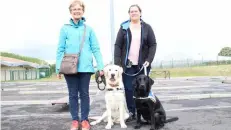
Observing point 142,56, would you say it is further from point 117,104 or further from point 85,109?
point 85,109

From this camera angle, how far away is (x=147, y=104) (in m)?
5.73

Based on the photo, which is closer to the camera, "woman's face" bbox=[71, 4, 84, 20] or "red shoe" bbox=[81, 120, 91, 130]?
"woman's face" bbox=[71, 4, 84, 20]

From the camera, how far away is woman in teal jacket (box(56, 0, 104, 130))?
564 cm

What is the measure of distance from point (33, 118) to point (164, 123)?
9.55 ft

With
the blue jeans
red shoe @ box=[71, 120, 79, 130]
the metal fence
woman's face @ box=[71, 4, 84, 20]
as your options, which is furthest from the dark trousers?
the metal fence

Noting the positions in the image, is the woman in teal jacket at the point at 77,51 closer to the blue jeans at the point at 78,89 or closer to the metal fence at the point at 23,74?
the blue jeans at the point at 78,89

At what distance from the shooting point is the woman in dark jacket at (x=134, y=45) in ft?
20.2

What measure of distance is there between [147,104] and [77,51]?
154 cm

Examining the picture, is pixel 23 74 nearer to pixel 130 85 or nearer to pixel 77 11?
pixel 130 85

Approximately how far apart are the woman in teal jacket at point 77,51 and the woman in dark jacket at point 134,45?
60 centimetres

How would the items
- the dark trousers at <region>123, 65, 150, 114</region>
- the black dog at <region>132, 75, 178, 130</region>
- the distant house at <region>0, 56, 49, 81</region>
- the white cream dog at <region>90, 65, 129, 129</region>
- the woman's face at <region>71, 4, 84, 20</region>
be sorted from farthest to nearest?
the distant house at <region>0, 56, 49, 81</region> → the dark trousers at <region>123, 65, 150, 114</region> → the white cream dog at <region>90, 65, 129, 129</region> → the black dog at <region>132, 75, 178, 130</region> → the woman's face at <region>71, 4, 84, 20</region>

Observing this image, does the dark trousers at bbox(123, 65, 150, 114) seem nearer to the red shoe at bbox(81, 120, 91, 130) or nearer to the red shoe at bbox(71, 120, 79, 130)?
the red shoe at bbox(81, 120, 91, 130)

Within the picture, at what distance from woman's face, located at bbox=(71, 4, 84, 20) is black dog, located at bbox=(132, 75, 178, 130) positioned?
1501 millimetres

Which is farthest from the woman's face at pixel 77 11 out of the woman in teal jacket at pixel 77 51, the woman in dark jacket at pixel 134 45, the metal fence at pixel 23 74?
the metal fence at pixel 23 74
